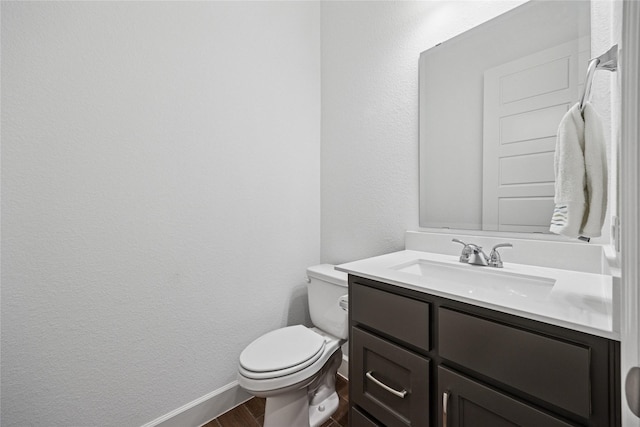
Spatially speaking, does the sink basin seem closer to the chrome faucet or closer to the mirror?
the chrome faucet

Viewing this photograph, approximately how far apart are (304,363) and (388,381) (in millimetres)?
412

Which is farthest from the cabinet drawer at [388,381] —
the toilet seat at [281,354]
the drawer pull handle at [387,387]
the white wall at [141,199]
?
the white wall at [141,199]

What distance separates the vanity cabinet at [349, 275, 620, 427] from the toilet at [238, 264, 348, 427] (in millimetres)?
270

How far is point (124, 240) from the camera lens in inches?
46.4

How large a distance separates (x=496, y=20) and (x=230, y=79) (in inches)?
50.0

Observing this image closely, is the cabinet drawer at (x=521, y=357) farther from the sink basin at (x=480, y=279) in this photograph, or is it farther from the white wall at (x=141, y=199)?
the white wall at (x=141, y=199)

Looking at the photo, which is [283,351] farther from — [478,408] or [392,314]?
[478,408]

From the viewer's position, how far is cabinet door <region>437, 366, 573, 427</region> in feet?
2.02

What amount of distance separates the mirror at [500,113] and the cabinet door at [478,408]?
662 millimetres

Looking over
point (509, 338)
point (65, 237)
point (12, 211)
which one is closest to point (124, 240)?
point (65, 237)

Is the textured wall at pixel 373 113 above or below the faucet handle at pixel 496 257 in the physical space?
above

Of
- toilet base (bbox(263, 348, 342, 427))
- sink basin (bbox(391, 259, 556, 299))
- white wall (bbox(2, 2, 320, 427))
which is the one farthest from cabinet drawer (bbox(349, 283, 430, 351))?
white wall (bbox(2, 2, 320, 427))

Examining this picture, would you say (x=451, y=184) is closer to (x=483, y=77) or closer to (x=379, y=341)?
(x=483, y=77)

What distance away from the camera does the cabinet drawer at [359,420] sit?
0.97 meters
